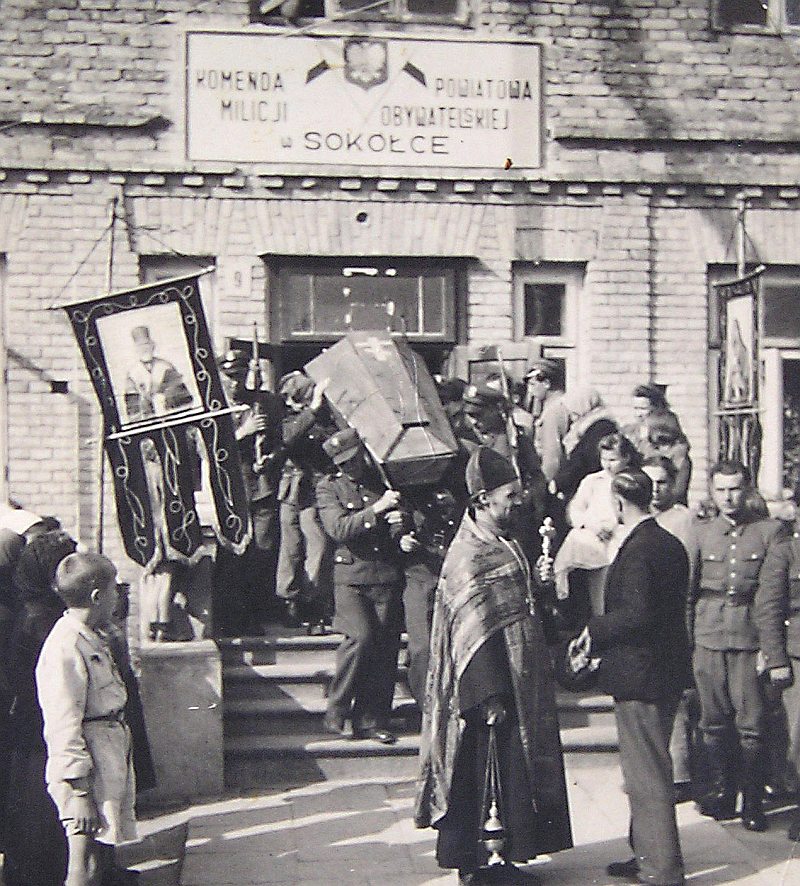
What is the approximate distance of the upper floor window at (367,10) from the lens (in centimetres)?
1026

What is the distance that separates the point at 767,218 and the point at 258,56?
438 centimetres

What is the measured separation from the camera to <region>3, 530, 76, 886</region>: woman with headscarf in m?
5.79

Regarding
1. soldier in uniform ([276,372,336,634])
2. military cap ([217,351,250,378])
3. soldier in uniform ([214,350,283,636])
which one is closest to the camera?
soldier in uniform ([276,372,336,634])

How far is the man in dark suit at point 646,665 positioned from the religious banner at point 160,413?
2.88 meters

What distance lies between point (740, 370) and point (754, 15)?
3102 mm

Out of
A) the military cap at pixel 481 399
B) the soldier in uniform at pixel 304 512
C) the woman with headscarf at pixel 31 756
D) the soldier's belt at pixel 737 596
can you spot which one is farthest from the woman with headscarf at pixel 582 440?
the woman with headscarf at pixel 31 756

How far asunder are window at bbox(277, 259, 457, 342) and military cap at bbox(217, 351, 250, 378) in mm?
1414

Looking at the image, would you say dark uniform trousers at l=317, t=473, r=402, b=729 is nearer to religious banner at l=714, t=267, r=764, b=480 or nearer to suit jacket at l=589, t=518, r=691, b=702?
suit jacket at l=589, t=518, r=691, b=702

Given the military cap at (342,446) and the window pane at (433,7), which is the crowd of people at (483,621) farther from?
the window pane at (433,7)

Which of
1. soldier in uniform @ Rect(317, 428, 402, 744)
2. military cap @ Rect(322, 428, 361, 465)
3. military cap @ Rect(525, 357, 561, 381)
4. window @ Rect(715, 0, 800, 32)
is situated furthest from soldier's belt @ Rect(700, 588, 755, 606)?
window @ Rect(715, 0, 800, 32)

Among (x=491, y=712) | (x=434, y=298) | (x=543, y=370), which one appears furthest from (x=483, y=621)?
(x=434, y=298)

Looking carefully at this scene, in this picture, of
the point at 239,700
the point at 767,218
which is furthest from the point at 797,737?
the point at 767,218

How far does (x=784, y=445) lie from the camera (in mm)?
10977

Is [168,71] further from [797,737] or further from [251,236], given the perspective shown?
[797,737]
